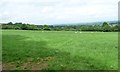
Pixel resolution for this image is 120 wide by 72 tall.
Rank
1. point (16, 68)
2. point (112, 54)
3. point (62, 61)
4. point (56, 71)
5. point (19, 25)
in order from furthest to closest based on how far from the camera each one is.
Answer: point (19, 25), point (112, 54), point (62, 61), point (16, 68), point (56, 71)

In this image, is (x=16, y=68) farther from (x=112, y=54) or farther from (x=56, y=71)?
(x=112, y=54)

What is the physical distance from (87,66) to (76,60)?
1353mm

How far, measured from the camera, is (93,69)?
35.2 feet

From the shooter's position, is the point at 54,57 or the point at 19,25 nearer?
the point at 54,57

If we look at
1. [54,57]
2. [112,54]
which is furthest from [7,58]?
[112,54]

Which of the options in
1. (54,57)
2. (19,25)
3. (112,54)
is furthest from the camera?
(19,25)

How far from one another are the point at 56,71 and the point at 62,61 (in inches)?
72.3

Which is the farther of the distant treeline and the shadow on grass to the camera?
the distant treeline

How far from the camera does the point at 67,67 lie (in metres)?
11.0

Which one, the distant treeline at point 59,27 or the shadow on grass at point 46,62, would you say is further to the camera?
the distant treeline at point 59,27

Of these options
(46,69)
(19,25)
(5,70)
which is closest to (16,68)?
(5,70)

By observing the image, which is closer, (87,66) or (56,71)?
(56,71)

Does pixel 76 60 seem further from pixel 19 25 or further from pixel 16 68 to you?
pixel 19 25

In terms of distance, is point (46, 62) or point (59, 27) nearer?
point (46, 62)
